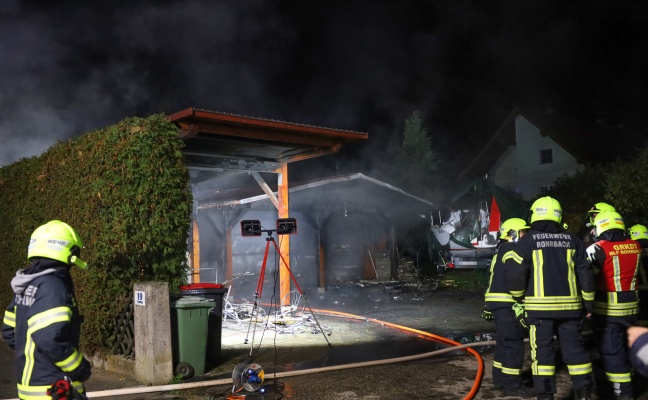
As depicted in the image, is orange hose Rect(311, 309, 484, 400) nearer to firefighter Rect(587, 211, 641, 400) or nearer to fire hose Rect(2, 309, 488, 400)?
fire hose Rect(2, 309, 488, 400)

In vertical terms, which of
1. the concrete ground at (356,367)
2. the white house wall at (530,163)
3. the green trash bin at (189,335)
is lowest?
the concrete ground at (356,367)

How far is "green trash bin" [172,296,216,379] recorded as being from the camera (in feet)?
22.2

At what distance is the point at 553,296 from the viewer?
4.99m

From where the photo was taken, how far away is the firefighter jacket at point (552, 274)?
16.4 feet

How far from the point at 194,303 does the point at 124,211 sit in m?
1.43

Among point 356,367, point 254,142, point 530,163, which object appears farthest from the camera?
point 530,163

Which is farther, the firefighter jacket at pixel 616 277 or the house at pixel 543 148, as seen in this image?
the house at pixel 543 148

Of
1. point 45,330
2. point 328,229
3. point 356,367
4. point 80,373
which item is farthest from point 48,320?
point 328,229

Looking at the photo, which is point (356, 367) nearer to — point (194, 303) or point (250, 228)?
point (194, 303)

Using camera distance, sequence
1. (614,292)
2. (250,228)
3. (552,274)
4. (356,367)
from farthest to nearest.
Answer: (250,228) → (356,367) → (614,292) → (552,274)

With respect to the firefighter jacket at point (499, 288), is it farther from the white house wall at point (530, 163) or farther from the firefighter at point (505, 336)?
the white house wall at point (530, 163)

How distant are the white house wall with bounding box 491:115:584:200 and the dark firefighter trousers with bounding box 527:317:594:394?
82.7 feet

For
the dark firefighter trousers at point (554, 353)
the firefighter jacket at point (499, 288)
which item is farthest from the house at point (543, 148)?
the dark firefighter trousers at point (554, 353)

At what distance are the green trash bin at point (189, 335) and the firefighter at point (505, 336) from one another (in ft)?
11.1
